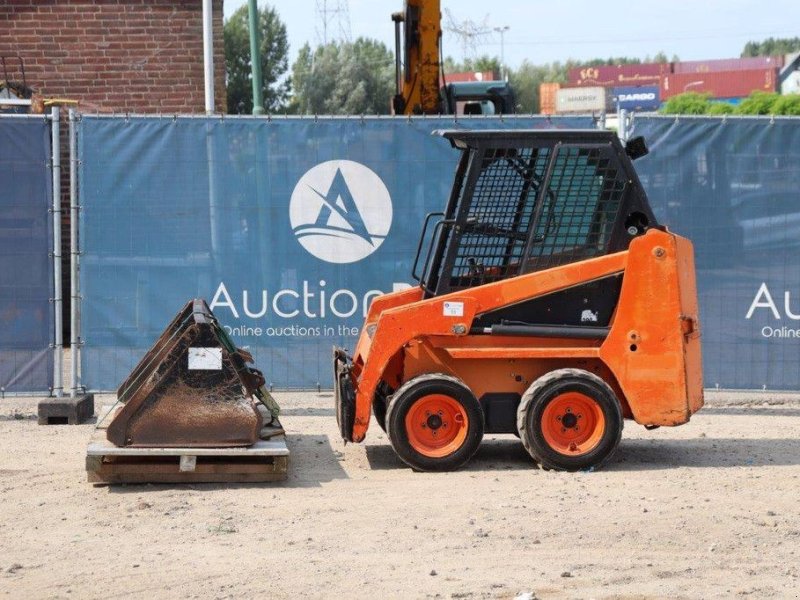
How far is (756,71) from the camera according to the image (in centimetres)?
11162

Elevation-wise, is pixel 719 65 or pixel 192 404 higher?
pixel 719 65

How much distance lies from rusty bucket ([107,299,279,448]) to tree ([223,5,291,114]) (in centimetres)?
4234

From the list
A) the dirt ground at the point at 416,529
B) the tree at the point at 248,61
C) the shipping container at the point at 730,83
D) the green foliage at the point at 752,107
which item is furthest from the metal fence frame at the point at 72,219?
the shipping container at the point at 730,83

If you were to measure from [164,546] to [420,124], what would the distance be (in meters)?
5.49

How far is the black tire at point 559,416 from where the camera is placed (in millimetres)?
8453

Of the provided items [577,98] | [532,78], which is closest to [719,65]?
[532,78]

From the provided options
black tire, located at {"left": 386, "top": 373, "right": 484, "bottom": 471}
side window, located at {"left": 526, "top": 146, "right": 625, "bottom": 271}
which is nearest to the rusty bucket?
black tire, located at {"left": 386, "top": 373, "right": 484, "bottom": 471}

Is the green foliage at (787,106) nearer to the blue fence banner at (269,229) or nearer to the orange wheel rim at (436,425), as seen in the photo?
the blue fence banner at (269,229)

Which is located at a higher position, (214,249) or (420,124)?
(420,124)

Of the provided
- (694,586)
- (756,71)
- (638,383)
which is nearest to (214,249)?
(638,383)

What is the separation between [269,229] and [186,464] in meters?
3.53

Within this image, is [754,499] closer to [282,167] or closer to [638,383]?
[638,383]

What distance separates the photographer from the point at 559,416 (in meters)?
8.55

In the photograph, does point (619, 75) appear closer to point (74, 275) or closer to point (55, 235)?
point (74, 275)
